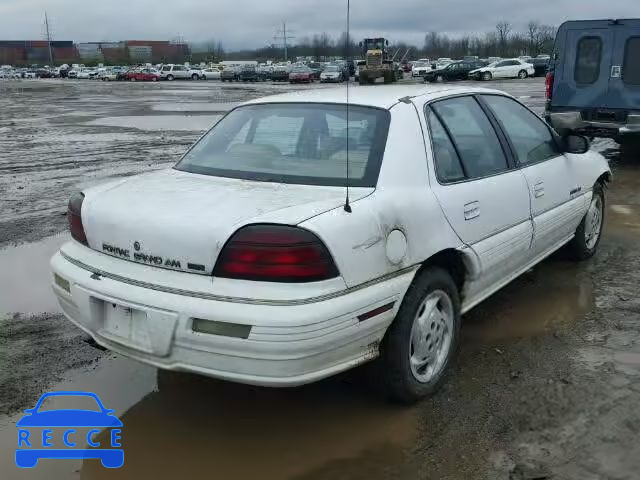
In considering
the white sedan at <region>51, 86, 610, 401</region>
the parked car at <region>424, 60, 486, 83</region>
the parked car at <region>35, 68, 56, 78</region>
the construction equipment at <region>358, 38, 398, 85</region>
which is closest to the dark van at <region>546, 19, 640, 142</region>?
the white sedan at <region>51, 86, 610, 401</region>

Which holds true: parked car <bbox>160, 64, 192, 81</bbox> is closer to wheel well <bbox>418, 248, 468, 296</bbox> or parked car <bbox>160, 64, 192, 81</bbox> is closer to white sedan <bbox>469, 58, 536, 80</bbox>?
white sedan <bbox>469, 58, 536, 80</bbox>

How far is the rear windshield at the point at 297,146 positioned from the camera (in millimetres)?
3445

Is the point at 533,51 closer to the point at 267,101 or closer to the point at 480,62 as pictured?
the point at 480,62

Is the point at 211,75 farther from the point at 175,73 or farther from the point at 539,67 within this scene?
the point at 539,67

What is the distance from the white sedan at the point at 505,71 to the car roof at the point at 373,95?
44.6 metres

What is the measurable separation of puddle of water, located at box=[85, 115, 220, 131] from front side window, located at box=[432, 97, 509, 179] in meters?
14.1

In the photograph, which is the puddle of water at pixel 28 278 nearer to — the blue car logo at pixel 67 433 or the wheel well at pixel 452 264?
the blue car logo at pixel 67 433

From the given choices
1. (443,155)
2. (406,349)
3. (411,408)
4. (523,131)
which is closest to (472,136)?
(443,155)

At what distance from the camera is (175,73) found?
69875mm

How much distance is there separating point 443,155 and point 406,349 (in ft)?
3.79

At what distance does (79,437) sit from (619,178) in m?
8.92

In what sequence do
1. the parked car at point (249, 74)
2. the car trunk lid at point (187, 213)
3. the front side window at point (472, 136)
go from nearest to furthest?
the car trunk lid at point (187, 213) → the front side window at point (472, 136) → the parked car at point (249, 74)

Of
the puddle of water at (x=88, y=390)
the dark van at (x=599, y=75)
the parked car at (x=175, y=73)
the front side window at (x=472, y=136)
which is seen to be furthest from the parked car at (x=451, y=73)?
the puddle of water at (x=88, y=390)

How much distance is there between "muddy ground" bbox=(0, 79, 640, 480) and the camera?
3.01 m
